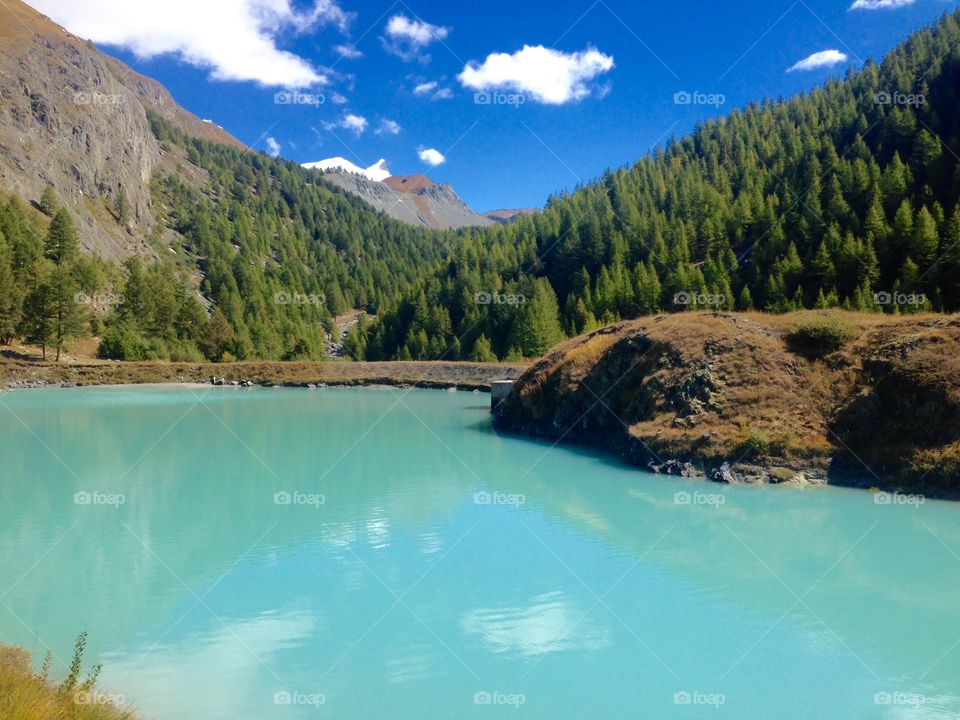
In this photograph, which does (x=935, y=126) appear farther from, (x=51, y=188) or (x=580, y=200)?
(x=51, y=188)

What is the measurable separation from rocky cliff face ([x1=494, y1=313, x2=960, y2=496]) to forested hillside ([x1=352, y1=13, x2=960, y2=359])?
128 ft

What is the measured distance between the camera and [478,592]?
11992 millimetres

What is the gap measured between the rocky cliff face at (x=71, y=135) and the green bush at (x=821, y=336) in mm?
→ 112287

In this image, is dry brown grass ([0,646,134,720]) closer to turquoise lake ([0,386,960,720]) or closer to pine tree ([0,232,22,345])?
turquoise lake ([0,386,960,720])

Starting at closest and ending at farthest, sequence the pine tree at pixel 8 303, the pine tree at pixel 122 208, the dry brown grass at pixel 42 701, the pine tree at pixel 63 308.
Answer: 1. the dry brown grass at pixel 42 701
2. the pine tree at pixel 8 303
3. the pine tree at pixel 63 308
4. the pine tree at pixel 122 208

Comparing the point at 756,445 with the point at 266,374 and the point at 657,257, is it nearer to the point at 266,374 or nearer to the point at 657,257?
the point at 266,374

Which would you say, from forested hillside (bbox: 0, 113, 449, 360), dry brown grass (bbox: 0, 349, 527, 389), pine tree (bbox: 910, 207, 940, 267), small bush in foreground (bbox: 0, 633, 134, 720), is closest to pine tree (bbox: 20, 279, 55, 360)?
forested hillside (bbox: 0, 113, 449, 360)

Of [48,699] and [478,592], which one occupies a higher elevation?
[48,699]

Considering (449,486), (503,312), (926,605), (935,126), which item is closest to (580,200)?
(503,312)

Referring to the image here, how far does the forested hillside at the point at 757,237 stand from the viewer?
229ft

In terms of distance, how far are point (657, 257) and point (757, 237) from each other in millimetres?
13729

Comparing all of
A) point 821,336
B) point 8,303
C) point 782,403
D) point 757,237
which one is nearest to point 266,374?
point 8,303

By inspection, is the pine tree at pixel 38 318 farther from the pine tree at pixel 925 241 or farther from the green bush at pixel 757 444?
the pine tree at pixel 925 241

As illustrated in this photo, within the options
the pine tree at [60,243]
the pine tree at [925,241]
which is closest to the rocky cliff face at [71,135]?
the pine tree at [60,243]
